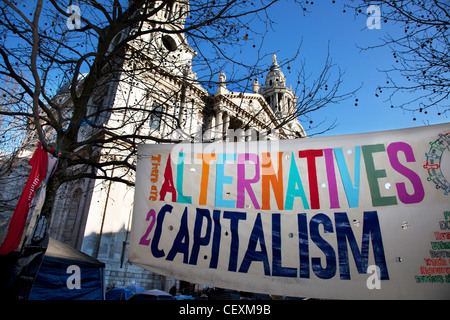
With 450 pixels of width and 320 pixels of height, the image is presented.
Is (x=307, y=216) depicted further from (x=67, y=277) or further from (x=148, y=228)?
(x=67, y=277)

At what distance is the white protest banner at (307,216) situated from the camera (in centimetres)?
255

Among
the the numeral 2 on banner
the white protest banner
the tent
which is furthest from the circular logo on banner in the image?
the tent

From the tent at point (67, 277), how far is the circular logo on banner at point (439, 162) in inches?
324

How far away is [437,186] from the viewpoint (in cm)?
272

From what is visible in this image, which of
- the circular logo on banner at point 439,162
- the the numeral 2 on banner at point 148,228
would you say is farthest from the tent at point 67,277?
the circular logo on banner at point 439,162

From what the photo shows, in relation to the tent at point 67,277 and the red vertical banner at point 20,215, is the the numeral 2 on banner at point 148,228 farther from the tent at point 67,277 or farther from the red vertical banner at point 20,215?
the tent at point 67,277

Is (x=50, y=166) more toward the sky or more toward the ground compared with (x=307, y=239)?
more toward the sky

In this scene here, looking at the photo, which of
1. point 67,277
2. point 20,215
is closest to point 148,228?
point 20,215

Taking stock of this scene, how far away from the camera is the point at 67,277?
A: 7.30 metres

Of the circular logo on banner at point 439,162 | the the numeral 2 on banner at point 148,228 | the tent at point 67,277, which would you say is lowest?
the tent at point 67,277

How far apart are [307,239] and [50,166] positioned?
3531 mm

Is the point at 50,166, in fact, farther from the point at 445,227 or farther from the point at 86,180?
the point at 86,180
